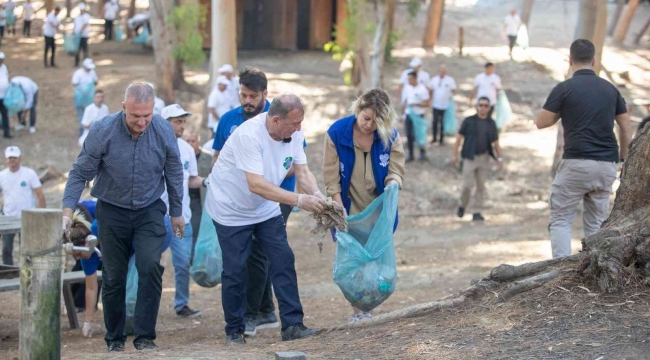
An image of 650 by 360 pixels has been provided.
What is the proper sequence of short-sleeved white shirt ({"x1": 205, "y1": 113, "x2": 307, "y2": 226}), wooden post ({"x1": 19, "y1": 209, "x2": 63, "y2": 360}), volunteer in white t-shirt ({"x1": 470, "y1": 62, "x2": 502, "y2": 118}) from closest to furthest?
1. wooden post ({"x1": 19, "y1": 209, "x2": 63, "y2": 360})
2. short-sleeved white shirt ({"x1": 205, "y1": 113, "x2": 307, "y2": 226})
3. volunteer in white t-shirt ({"x1": 470, "y1": 62, "x2": 502, "y2": 118})

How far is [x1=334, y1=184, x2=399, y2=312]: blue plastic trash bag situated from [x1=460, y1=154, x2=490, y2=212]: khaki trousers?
7.26 metres

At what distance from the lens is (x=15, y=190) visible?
418 inches

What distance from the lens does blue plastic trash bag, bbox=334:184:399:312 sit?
6562 mm

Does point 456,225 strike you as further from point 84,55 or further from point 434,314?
point 84,55

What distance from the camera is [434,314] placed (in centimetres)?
588

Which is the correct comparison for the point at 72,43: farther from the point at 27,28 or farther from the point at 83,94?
the point at 83,94

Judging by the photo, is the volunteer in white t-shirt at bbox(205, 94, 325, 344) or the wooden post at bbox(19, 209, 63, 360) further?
the volunteer in white t-shirt at bbox(205, 94, 325, 344)

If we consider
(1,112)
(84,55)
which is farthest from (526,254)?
(84,55)

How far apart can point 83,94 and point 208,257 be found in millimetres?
12925

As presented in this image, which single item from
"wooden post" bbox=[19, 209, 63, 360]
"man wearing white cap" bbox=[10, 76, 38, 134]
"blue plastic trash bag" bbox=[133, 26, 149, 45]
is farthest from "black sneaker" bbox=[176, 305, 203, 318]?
"blue plastic trash bag" bbox=[133, 26, 149, 45]

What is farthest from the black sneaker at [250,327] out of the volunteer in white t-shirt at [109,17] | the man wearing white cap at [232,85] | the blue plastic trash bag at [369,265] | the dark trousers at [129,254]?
the volunteer in white t-shirt at [109,17]

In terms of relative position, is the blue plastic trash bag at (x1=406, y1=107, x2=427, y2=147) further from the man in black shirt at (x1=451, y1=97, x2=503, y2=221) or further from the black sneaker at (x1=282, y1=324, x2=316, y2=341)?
the black sneaker at (x1=282, y1=324, x2=316, y2=341)

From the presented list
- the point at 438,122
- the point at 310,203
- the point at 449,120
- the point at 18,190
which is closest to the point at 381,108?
the point at 310,203

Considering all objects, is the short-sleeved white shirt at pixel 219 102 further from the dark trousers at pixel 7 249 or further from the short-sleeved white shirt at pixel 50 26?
the short-sleeved white shirt at pixel 50 26
